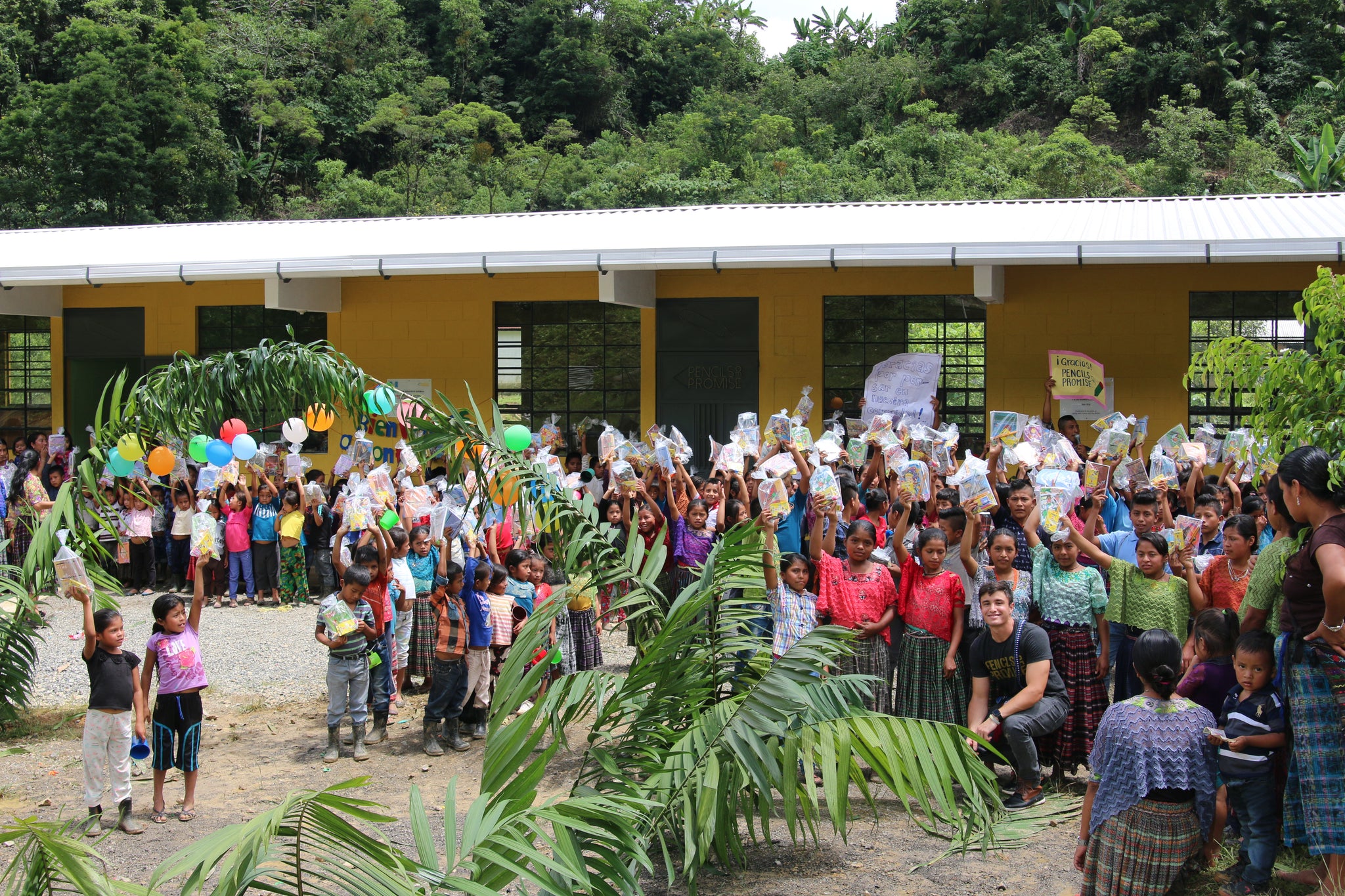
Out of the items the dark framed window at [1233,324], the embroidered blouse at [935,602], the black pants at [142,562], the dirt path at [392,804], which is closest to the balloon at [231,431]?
the dirt path at [392,804]

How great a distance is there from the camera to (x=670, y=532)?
8.98 metres

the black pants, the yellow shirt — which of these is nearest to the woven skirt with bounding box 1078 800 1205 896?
the yellow shirt

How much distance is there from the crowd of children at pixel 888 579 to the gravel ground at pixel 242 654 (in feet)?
3.25

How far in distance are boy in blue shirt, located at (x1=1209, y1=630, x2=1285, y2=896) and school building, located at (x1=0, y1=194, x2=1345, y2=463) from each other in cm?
693

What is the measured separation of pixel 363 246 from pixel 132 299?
3.17m

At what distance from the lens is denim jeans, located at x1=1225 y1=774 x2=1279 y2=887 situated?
4609 millimetres

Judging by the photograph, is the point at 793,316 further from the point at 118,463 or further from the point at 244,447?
the point at 118,463

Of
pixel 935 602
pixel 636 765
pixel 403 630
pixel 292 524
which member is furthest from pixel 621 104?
pixel 636 765

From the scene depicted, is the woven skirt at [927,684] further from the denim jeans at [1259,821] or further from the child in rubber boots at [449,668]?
the child in rubber boots at [449,668]

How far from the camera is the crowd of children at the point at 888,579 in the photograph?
206 inches

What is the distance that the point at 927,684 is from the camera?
6.36 meters

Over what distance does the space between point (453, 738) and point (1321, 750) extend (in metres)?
4.79

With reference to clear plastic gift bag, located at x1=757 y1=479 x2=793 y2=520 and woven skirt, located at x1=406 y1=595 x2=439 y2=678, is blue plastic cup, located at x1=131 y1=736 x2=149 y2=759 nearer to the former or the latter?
woven skirt, located at x1=406 y1=595 x2=439 y2=678

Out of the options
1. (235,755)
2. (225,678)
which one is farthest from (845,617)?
(225,678)
